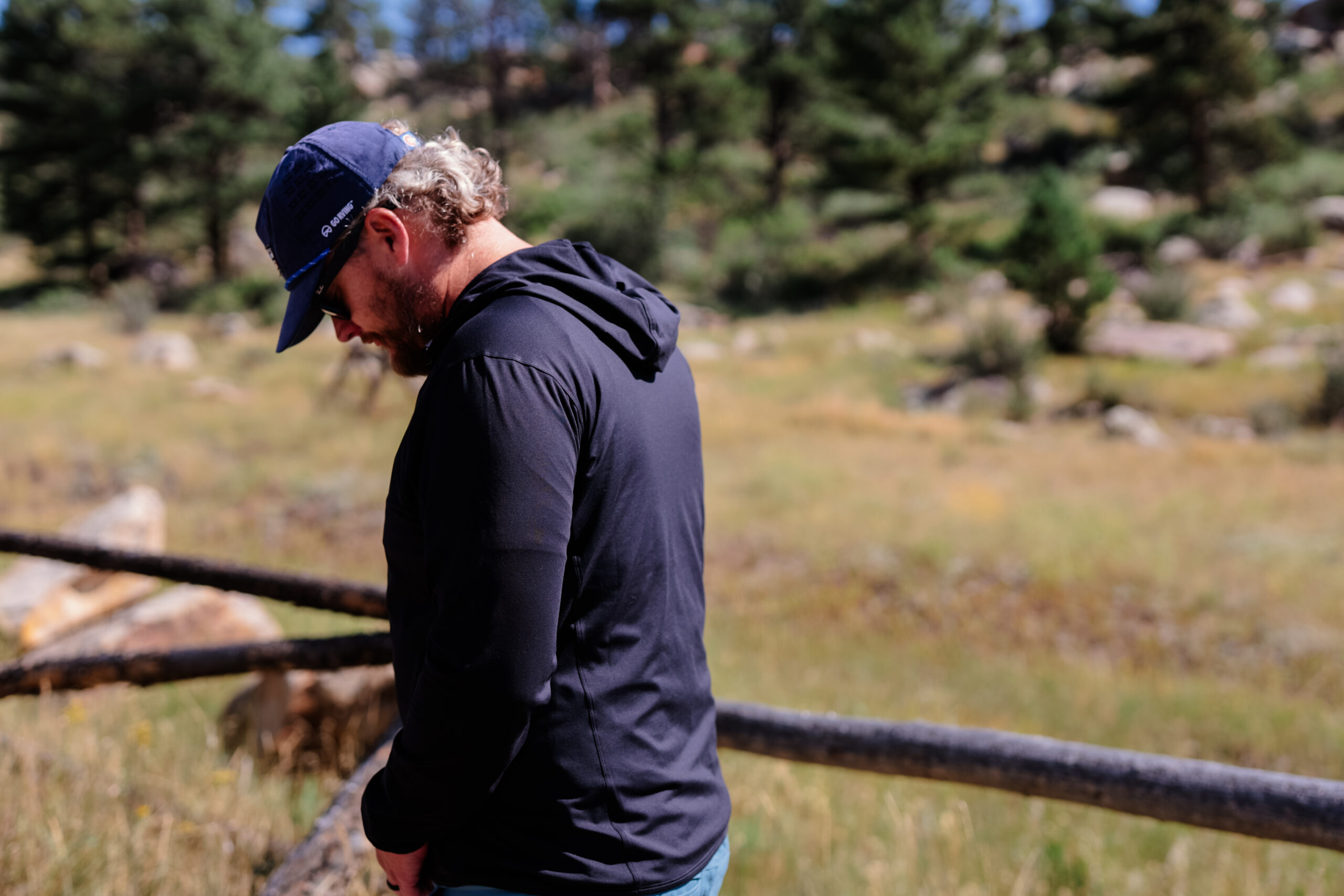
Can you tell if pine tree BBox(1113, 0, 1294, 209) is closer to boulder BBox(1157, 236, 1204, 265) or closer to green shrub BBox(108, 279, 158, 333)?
boulder BBox(1157, 236, 1204, 265)

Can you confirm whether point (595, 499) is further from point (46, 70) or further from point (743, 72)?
point (46, 70)

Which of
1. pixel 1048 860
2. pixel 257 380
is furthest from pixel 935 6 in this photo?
pixel 1048 860

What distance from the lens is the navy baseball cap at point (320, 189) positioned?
4.57ft

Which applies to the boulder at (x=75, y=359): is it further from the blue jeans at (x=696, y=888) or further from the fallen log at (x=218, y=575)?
the blue jeans at (x=696, y=888)

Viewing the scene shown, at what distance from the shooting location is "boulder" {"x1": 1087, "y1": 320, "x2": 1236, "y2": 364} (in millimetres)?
17609

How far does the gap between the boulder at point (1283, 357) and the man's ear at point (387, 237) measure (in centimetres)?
1863

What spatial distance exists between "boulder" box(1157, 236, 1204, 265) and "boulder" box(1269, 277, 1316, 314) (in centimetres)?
424

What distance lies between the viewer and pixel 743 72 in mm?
34719

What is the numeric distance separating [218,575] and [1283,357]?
62.8 feet

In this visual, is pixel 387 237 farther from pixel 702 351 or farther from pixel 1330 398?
pixel 702 351

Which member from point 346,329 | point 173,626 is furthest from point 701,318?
point 346,329

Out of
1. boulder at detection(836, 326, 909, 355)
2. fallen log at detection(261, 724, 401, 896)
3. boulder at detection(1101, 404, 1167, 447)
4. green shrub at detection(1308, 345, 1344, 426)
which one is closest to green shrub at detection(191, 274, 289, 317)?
boulder at detection(836, 326, 909, 355)

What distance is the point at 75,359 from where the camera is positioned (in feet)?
59.4

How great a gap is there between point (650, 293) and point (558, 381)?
42cm
